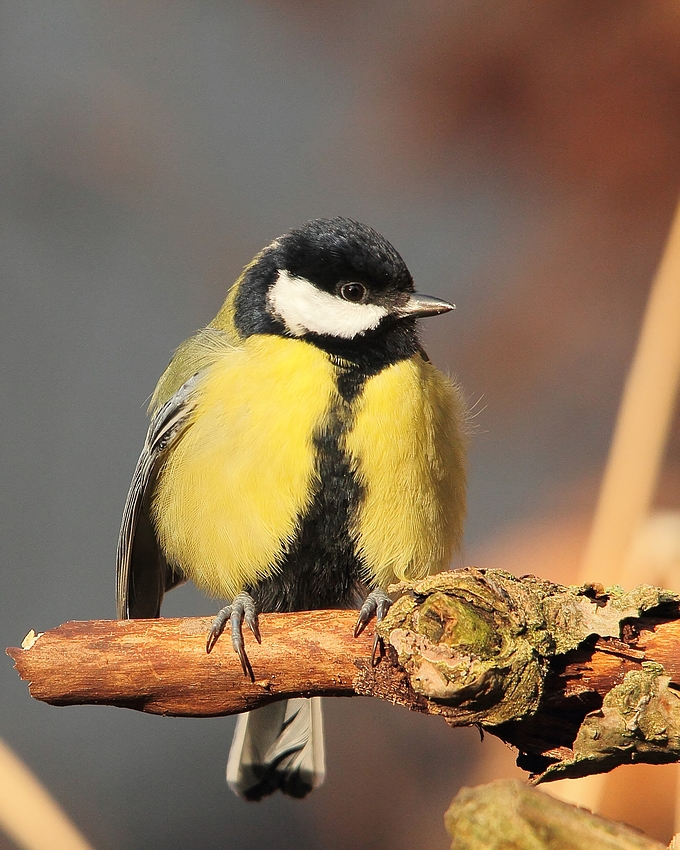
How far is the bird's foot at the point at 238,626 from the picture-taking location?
3.01 feet

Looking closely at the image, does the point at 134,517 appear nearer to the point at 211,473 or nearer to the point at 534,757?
the point at 211,473

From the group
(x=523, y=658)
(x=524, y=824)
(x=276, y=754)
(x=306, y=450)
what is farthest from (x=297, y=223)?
(x=524, y=824)

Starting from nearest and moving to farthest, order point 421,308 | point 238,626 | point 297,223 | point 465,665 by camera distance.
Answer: point 465,665 < point 238,626 < point 421,308 < point 297,223

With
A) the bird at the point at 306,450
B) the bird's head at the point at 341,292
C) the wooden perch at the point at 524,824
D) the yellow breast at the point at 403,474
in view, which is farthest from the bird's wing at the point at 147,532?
the wooden perch at the point at 524,824

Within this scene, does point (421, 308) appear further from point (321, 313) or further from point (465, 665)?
point (465, 665)

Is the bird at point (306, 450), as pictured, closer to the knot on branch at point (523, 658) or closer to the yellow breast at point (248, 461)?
the yellow breast at point (248, 461)

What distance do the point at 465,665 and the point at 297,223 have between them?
1366 millimetres

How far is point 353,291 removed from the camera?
1151 mm

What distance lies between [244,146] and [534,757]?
5.06 feet

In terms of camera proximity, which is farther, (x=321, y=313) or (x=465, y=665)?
(x=321, y=313)

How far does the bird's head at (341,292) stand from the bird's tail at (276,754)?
57 cm

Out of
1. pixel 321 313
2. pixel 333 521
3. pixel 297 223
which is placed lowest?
pixel 333 521

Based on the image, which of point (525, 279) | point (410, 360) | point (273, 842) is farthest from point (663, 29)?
point (273, 842)

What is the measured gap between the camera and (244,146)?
6.42 feet
